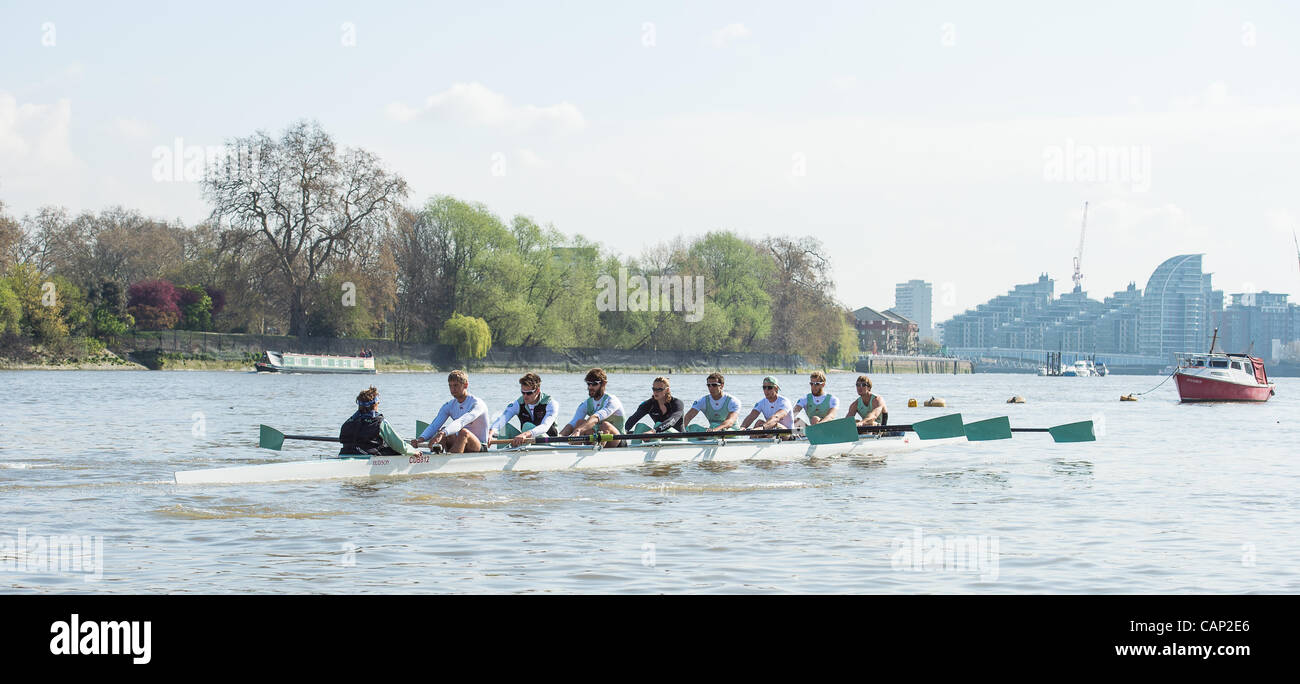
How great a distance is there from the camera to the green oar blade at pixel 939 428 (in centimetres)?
2011

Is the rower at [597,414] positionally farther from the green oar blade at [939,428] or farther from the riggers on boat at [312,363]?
the riggers on boat at [312,363]

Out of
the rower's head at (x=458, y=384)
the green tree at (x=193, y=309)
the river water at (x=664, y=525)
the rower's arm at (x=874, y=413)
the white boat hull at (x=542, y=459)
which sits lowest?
the river water at (x=664, y=525)

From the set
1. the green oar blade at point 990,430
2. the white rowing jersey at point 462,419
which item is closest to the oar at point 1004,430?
the green oar blade at point 990,430

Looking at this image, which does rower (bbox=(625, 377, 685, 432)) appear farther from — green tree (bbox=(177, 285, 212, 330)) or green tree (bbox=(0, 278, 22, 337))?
green tree (bbox=(177, 285, 212, 330))

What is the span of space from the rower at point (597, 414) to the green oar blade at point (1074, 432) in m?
8.56

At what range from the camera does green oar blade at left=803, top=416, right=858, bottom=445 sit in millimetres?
17984

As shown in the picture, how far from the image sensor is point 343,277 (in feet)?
222

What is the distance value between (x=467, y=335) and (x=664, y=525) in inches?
2343

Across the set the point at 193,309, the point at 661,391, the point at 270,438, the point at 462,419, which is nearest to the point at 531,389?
the point at 462,419

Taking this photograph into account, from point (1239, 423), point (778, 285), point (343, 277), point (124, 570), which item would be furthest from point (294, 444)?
point (778, 285)
